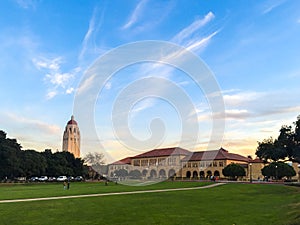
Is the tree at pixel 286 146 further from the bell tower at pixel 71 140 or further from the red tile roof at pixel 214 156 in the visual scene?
the bell tower at pixel 71 140

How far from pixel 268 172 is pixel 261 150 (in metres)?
27.1

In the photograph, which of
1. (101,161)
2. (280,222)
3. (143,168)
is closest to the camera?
(280,222)

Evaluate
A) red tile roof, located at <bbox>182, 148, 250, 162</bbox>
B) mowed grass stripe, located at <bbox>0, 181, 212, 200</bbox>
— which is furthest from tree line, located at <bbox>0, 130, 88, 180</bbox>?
red tile roof, located at <bbox>182, 148, 250, 162</bbox>

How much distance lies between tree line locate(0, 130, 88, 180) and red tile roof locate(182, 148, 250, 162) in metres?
37.2

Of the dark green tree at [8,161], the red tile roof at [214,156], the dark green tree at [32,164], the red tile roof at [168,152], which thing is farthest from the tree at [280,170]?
the dark green tree at [8,161]

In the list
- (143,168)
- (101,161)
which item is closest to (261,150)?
(143,168)

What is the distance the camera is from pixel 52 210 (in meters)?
20.7

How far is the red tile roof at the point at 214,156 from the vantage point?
109431 mm

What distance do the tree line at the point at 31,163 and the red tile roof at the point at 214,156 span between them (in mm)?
37181

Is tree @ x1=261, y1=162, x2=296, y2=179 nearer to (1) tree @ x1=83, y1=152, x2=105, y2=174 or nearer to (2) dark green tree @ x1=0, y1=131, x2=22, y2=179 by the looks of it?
(2) dark green tree @ x1=0, y1=131, x2=22, y2=179

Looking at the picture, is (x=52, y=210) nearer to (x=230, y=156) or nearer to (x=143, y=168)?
(x=230, y=156)

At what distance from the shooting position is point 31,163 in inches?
3231

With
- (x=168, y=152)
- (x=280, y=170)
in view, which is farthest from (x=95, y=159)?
(x=280, y=170)

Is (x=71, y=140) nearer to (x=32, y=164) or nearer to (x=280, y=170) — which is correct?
(x=32, y=164)
